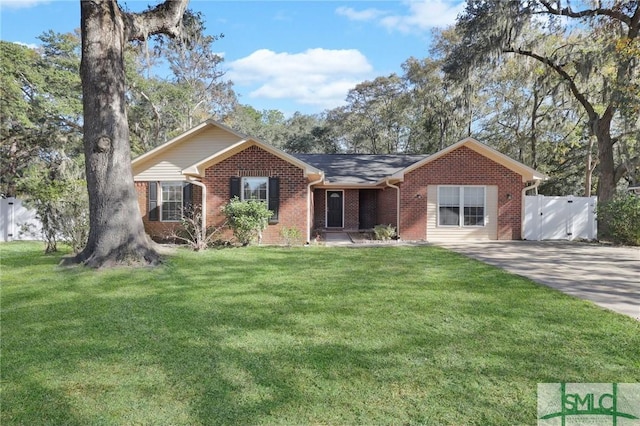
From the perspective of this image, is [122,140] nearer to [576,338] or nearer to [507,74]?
[576,338]

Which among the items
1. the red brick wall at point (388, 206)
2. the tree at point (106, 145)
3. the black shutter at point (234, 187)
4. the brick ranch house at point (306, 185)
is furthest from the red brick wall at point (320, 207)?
the tree at point (106, 145)

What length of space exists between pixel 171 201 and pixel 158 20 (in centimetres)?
706

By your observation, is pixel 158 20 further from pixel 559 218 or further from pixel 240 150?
pixel 559 218

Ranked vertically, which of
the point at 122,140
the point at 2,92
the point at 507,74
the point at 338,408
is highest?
the point at 507,74

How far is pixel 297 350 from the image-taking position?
12.7 feet

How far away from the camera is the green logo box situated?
2750 millimetres

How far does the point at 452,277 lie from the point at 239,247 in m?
6.97

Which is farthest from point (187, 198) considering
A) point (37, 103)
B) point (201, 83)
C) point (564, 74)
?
point (201, 83)

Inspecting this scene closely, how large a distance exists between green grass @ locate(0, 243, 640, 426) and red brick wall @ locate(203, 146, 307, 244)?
20.2ft

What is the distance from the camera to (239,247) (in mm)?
12258

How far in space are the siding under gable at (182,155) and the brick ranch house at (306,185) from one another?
0.12ft

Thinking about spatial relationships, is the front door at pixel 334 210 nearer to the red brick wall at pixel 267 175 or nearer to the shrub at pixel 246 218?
the red brick wall at pixel 267 175

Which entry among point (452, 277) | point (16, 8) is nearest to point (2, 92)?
point (16, 8)

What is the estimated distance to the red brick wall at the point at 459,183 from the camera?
1406 cm
